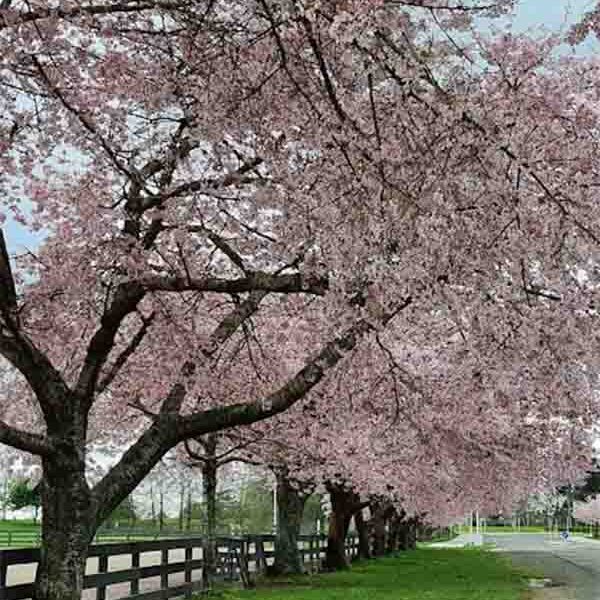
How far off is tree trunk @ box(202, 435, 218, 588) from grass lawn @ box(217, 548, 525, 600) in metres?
0.49

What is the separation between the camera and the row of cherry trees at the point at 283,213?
14.4ft

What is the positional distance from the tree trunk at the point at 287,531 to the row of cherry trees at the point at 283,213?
803 cm

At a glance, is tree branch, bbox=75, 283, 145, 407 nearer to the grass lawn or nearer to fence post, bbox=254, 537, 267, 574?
the grass lawn

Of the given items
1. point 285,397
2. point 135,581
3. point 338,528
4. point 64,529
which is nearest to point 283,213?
point 285,397

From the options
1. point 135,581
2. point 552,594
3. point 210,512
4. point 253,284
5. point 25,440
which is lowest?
point 552,594

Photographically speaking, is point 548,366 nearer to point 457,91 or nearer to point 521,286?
point 521,286

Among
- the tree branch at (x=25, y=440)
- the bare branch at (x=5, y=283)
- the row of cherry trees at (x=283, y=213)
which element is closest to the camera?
the row of cherry trees at (x=283, y=213)

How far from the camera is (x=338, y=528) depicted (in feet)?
77.1

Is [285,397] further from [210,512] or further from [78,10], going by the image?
[210,512]

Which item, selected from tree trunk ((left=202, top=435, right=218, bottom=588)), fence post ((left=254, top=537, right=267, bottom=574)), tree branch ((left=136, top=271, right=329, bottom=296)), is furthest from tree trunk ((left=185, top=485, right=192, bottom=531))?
tree branch ((left=136, top=271, right=329, bottom=296))

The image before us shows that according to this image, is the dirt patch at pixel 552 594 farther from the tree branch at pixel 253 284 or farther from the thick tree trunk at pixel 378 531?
the thick tree trunk at pixel 378 531

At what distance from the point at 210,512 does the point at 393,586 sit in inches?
159

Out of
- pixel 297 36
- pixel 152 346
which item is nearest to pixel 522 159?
pixel 297 36

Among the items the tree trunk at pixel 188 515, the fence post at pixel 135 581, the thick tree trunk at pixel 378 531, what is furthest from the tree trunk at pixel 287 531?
the tree trunk at pixel 188 515
